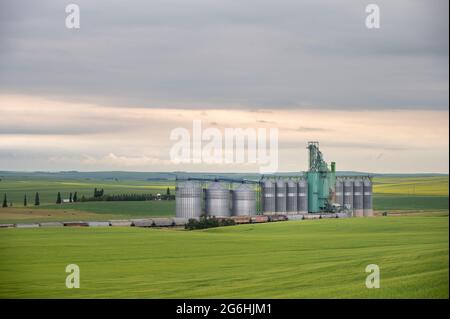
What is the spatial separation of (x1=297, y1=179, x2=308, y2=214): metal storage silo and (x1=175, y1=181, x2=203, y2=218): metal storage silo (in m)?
11.4

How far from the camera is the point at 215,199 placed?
80.9 meters

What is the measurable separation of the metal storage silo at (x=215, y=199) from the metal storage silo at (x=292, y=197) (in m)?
7.36

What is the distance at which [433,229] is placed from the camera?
197 feet

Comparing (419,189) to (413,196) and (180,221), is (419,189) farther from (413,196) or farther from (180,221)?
(180,221)

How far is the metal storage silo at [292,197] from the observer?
8488cm

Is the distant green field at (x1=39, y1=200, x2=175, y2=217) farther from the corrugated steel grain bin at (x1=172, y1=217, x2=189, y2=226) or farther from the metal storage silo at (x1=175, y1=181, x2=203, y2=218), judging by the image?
the corrugated steel grain bin at (x1=172, y1=217, x2=189, y2=226)

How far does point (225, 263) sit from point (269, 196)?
43327 millimetres

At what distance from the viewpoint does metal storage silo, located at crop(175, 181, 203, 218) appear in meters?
79.9

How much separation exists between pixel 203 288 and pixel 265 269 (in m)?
6.12

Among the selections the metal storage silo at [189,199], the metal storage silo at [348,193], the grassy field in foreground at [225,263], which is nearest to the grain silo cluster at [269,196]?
the metal storage silo at [189,199]

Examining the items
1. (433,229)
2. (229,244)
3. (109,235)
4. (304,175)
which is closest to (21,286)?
(229,244)

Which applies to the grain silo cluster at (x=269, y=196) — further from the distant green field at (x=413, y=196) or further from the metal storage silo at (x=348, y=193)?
the distant green field at (x=413, y=196)
